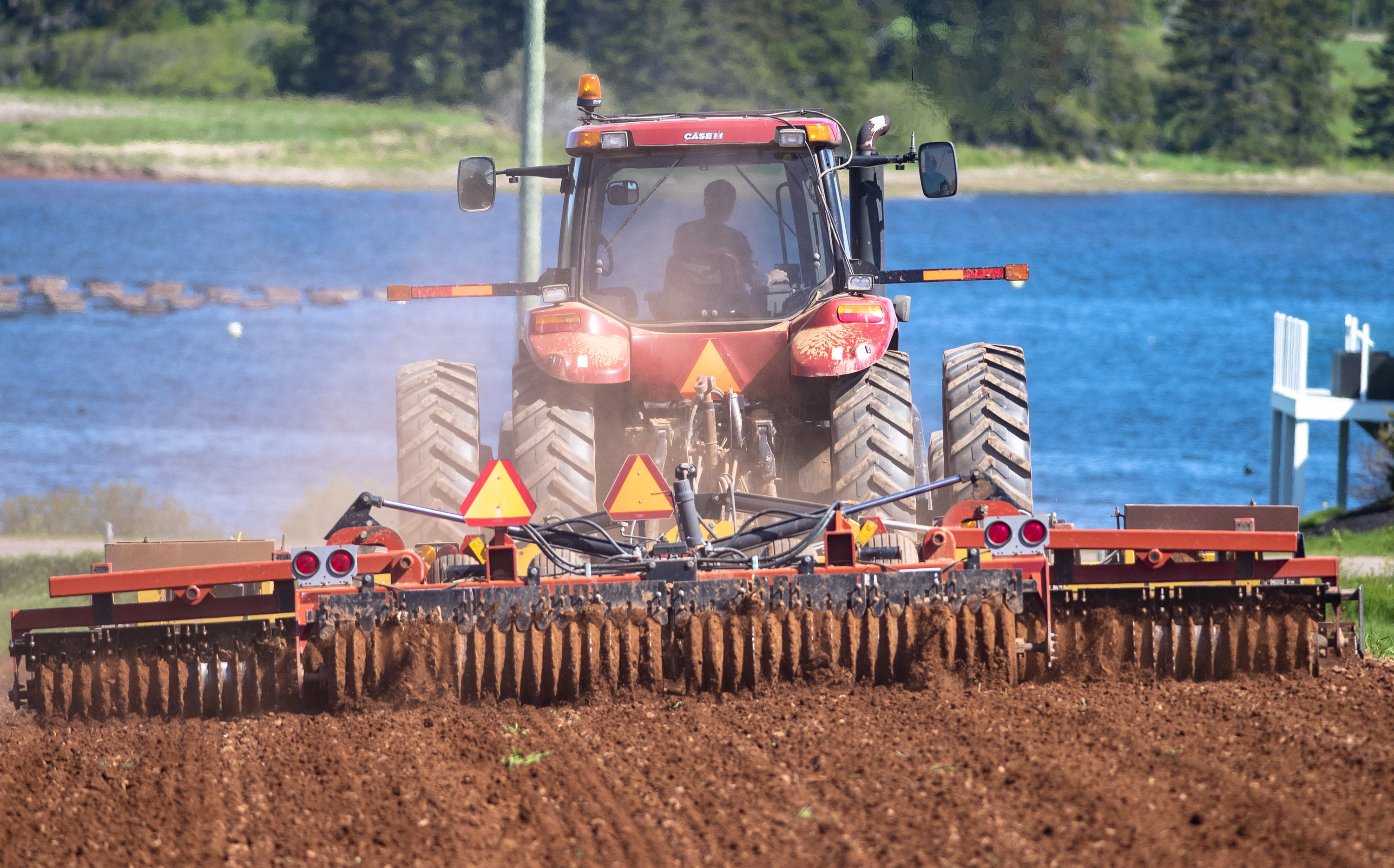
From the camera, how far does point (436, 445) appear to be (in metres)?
7.35

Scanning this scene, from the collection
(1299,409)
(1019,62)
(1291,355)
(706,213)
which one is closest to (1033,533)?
(706,213)

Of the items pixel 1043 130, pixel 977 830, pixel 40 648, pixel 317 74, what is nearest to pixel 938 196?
pixel 977 830

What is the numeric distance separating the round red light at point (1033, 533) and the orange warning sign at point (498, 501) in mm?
1902

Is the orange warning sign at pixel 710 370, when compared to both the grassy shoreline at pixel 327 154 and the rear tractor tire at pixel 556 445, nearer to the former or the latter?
the rear tractor tire at pixel 556 445

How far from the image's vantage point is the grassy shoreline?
104 ft

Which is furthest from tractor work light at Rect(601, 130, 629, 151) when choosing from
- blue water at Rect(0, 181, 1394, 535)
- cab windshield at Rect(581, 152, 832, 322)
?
blue water at Rect(0, 181, 1394, 535)

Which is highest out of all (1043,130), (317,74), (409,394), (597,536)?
(317,74)

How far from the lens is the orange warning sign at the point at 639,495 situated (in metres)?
6.41

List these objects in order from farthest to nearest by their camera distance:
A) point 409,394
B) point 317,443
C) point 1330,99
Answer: point 1330,99
point 317,443
point 409,394

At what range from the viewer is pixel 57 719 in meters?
6.32

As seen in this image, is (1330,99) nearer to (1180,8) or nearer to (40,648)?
(1180,8)

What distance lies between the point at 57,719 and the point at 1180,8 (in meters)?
26.7

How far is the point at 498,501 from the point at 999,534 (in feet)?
6.36

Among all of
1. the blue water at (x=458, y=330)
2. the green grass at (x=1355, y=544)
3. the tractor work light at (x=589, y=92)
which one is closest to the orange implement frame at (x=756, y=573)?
the tractor work light at (x=589, y=92)
